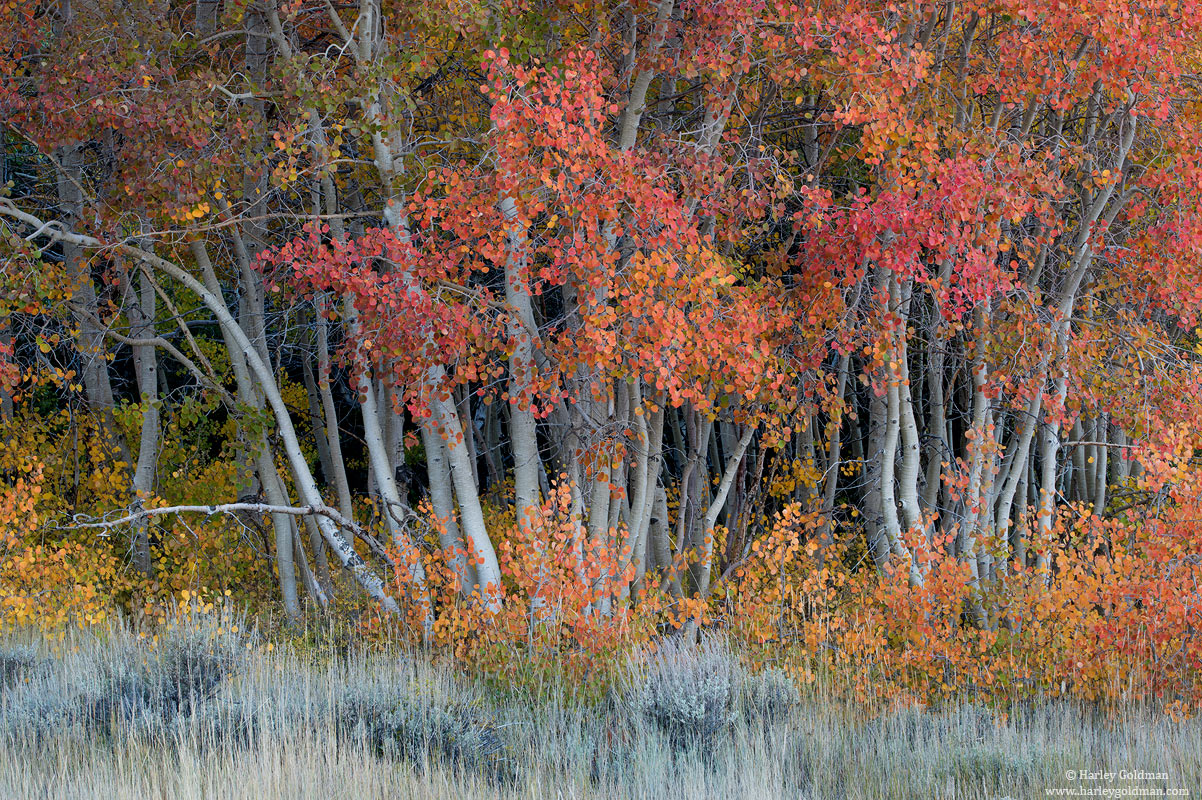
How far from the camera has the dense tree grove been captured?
6.84 metres

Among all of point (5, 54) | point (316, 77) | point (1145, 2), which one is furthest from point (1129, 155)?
point (5, 54)

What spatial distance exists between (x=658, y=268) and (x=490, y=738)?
2.98m

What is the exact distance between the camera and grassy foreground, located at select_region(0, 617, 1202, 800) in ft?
15.9

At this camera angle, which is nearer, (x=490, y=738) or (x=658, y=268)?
(x=490, y=738)

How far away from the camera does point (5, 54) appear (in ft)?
26.6

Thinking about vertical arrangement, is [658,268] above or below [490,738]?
above

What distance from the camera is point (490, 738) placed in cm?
565

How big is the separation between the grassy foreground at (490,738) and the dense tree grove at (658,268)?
90cm

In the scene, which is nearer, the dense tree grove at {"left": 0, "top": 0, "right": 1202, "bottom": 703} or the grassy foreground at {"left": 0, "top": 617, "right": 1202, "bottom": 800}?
the grassy foreground at {"left": 0, "top": 617, "right": 1202, "bottom": 800}

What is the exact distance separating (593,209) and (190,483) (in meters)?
7.46

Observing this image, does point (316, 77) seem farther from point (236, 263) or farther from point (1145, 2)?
point (1145, 2)

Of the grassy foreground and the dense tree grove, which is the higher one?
the dense tree grove

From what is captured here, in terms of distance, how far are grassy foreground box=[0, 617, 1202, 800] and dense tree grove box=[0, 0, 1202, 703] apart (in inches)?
35.5

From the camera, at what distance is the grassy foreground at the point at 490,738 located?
4840 millimetres
